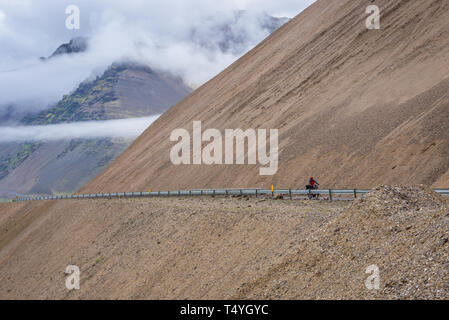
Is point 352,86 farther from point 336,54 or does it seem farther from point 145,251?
point 145,251

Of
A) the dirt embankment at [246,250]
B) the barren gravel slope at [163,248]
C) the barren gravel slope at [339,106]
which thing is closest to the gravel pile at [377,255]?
the dirt embankment at [246,250]

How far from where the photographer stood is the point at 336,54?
49000mm

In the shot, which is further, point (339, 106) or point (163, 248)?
point (339, 106)

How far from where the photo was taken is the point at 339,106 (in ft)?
129

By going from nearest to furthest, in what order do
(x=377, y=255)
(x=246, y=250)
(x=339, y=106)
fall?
(x=377, y=255) < (x=246, y=250) < (x=339, y=106)

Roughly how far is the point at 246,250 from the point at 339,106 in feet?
75.4

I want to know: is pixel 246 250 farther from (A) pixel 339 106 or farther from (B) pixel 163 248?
(A) pixel 339 106

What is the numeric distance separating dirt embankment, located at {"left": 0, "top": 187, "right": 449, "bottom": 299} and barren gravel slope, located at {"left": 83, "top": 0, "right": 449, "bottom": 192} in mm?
7180

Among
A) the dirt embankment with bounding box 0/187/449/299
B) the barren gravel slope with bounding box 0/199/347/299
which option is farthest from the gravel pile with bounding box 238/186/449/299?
the barren gravel slope with bounding box 0/199/347/299

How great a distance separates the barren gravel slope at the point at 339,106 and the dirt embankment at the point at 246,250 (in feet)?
23.6

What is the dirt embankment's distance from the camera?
41.0 feet

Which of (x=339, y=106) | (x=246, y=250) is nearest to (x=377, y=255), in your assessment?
(x=246, y=250)

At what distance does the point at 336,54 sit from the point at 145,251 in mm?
31461
